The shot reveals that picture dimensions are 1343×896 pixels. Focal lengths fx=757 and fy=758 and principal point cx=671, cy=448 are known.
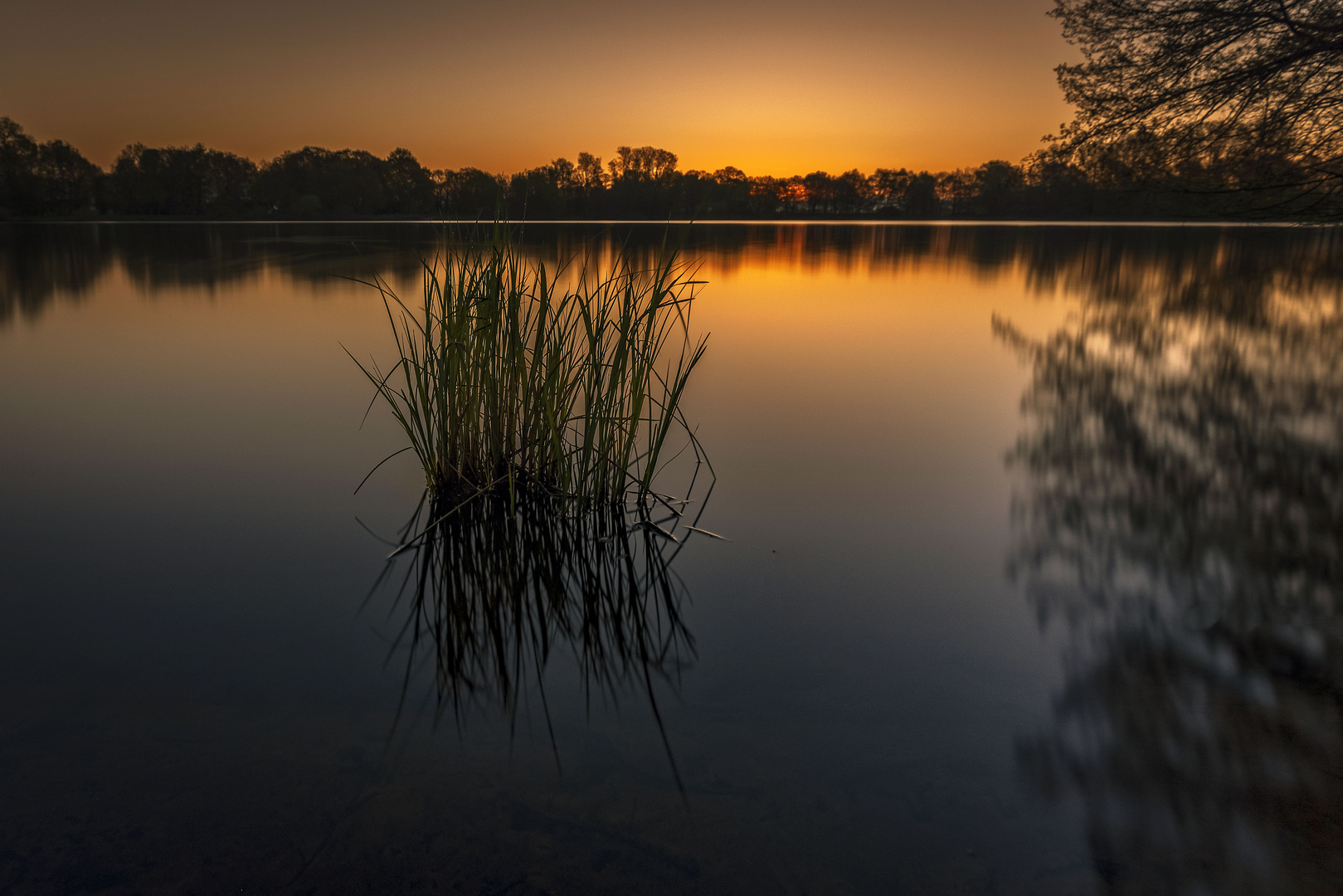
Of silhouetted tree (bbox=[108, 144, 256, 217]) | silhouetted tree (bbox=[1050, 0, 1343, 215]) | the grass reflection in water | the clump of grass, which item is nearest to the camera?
the grass reflection in water

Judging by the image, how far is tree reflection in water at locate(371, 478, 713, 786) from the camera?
2.19 metres

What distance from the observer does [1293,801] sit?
1629mm

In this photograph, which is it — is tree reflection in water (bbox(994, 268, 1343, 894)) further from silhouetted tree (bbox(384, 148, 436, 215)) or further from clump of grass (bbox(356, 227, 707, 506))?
silhouetted tree (bbox(384, 148, 436, 215))

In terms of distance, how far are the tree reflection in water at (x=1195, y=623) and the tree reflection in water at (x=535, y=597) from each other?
3.42ft

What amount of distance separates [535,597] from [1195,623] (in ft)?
7.13

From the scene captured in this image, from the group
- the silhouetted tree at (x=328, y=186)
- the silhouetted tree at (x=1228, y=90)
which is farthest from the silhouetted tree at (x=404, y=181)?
the silhouetted tree at (x=1228, y=90)

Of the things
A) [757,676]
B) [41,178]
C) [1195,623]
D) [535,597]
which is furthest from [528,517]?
[41,178]

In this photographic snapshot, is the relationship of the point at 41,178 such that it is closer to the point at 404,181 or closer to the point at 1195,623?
the point at 404,181

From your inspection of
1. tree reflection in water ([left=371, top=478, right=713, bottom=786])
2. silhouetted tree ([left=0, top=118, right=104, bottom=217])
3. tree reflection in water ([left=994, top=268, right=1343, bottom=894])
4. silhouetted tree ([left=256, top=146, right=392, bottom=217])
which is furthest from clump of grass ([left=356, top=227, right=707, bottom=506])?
silhouetted tree ([left=256, top=146, right=392, bottom=217])

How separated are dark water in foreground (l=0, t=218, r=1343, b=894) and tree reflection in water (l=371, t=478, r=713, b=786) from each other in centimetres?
5

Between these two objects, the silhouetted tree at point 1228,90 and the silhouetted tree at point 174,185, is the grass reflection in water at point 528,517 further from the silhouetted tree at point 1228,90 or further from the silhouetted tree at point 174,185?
the silhouetted tree at point 174,185

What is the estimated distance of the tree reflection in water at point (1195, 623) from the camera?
1.56 meters

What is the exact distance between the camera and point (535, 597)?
105 inches

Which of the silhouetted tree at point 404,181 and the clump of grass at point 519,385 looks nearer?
the clump of grass at point 519,385
